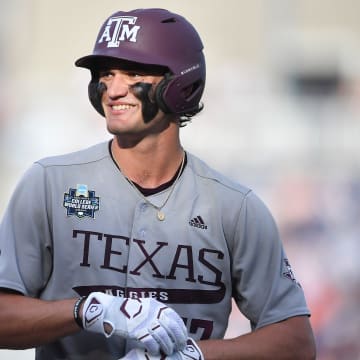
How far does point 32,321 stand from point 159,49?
3.62ft

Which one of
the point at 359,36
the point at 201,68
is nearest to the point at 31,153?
the point at 359,36

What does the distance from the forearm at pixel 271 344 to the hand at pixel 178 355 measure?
0.08 meters

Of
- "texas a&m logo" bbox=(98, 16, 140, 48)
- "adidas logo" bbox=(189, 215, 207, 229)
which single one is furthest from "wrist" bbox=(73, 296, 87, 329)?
"texas a&m logo" bbox=(98, 16, 140, 48)

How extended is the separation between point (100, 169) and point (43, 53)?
8407 mm

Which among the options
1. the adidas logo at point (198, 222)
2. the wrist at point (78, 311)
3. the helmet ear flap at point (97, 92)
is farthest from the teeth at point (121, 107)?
the wrist at point (78, 311)

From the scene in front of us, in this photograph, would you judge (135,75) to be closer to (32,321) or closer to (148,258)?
(148,258)

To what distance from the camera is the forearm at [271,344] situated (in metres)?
3.42

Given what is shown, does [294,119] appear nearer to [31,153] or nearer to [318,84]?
[318,84]

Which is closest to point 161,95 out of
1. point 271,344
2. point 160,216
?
point 160,216

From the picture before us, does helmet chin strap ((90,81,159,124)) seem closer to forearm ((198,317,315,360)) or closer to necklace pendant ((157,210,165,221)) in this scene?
necklace pendant ((157,210,165,221))

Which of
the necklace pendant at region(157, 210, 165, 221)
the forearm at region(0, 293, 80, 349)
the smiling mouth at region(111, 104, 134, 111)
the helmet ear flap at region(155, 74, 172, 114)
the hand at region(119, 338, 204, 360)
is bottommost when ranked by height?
the hand at region(119, 338, 204, 360)

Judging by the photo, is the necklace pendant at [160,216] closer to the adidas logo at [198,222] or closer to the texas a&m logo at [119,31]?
the adidas logo at [198,222]

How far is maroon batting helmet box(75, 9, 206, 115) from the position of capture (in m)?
3.55

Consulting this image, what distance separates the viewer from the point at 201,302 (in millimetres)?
3549
